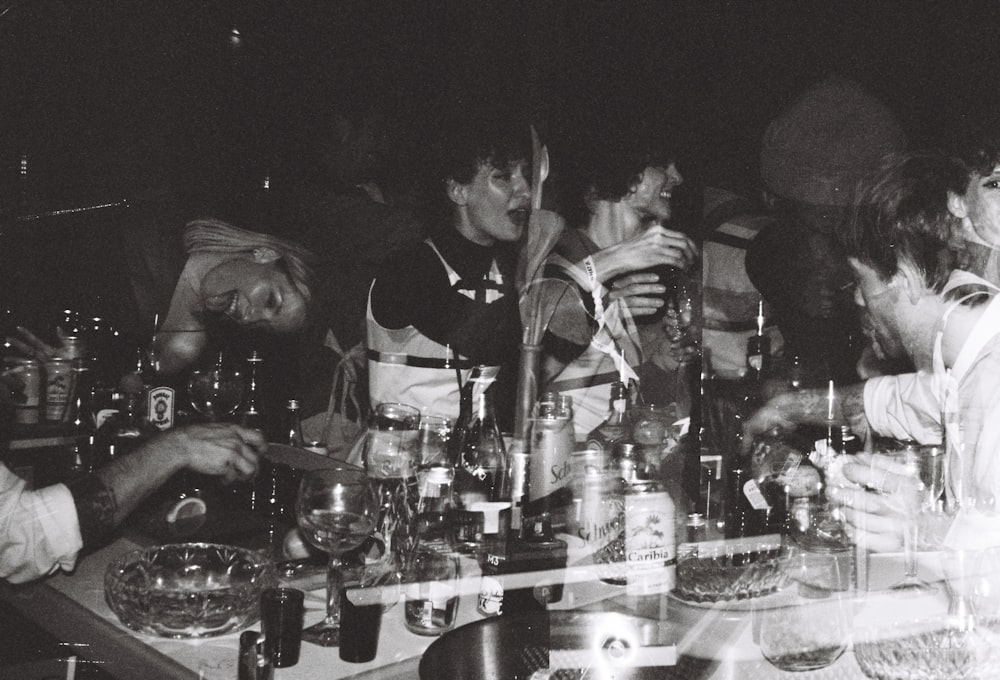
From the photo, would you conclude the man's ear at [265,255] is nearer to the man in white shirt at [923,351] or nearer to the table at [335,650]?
the table at [335,650]

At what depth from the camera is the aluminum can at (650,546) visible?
87 centimetres

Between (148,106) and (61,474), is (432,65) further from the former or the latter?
(61,474)

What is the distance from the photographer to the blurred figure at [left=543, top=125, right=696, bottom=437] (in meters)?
1.93

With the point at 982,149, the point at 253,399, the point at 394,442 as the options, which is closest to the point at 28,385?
the point at 253,399

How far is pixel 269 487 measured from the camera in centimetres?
134

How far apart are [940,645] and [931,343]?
156 centimetres

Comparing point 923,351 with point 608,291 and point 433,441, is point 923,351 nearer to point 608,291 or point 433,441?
point 608,291

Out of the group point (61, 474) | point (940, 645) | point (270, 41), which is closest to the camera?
point (940, 645)

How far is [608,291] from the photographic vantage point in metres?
2.00

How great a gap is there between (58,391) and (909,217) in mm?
2599

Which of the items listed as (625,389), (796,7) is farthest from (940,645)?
(796,7)

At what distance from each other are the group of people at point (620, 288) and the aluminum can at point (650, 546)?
0.49m

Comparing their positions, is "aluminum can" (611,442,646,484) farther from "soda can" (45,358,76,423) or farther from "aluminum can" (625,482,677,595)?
"soda can" (45,358,76,423)

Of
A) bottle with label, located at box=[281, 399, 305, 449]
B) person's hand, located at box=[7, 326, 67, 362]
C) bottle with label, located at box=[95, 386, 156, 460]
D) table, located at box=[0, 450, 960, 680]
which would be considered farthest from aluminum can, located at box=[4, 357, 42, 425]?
table, located at box=[0, 450, 960, 680]
